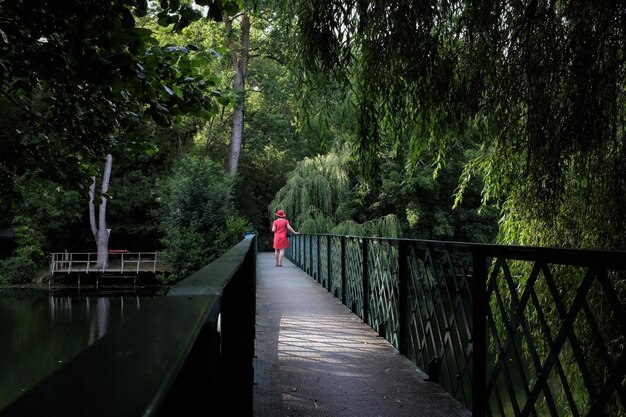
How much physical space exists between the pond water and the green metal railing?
9409 mm

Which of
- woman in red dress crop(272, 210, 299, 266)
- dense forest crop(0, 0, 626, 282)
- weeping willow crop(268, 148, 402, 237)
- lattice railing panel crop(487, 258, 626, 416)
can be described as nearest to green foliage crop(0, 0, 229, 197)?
dense forest crop(0, 0, 626, 282)

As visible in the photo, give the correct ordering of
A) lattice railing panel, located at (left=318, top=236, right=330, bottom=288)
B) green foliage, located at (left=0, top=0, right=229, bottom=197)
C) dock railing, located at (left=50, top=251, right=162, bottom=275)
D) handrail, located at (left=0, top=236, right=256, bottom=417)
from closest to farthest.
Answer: handrail, located at (left=0, top=236, right=256, bottom=417)
green foliage, located at (left=0, top=0, right=229, bottom=197)
lattice railing panel, located at (left=318, top=236, right=330, bottom=288)
dock railing, located at (left=50, top=251, right=162, bottom=275)

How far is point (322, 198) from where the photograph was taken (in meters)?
22.6

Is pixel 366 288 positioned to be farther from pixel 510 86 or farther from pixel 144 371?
pixel 144 371

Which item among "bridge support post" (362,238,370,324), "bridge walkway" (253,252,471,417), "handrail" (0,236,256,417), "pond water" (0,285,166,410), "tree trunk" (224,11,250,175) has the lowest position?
"pond water" (0,285,166,410)

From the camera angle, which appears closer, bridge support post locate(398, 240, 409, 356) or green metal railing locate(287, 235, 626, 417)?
green metal railing locate(287, 235, 626, 417)

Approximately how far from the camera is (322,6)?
4.77 m

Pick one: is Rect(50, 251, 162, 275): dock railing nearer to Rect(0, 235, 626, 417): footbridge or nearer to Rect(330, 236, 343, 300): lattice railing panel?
Rect(330, 236, 343, 300): lattice railing panel

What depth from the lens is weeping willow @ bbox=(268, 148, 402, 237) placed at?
21516mm

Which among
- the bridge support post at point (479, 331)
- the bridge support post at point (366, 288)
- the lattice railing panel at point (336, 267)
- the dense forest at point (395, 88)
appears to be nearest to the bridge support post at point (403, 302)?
the dense forest at point (395, 88)

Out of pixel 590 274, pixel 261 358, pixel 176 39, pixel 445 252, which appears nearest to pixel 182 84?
pixel 261 358

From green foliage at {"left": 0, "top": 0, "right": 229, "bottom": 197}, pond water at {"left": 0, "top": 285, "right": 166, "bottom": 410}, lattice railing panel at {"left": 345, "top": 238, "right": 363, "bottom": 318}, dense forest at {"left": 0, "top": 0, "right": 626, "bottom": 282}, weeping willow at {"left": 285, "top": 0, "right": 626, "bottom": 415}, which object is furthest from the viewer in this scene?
pond water at {"left": 0, "top": 285, "right": 166, "bottom": 410}

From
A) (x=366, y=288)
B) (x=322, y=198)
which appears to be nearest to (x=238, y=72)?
(x=322, y=198)

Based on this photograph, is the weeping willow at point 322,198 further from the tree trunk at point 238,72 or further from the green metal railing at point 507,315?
the green metal railing at point 507,315
